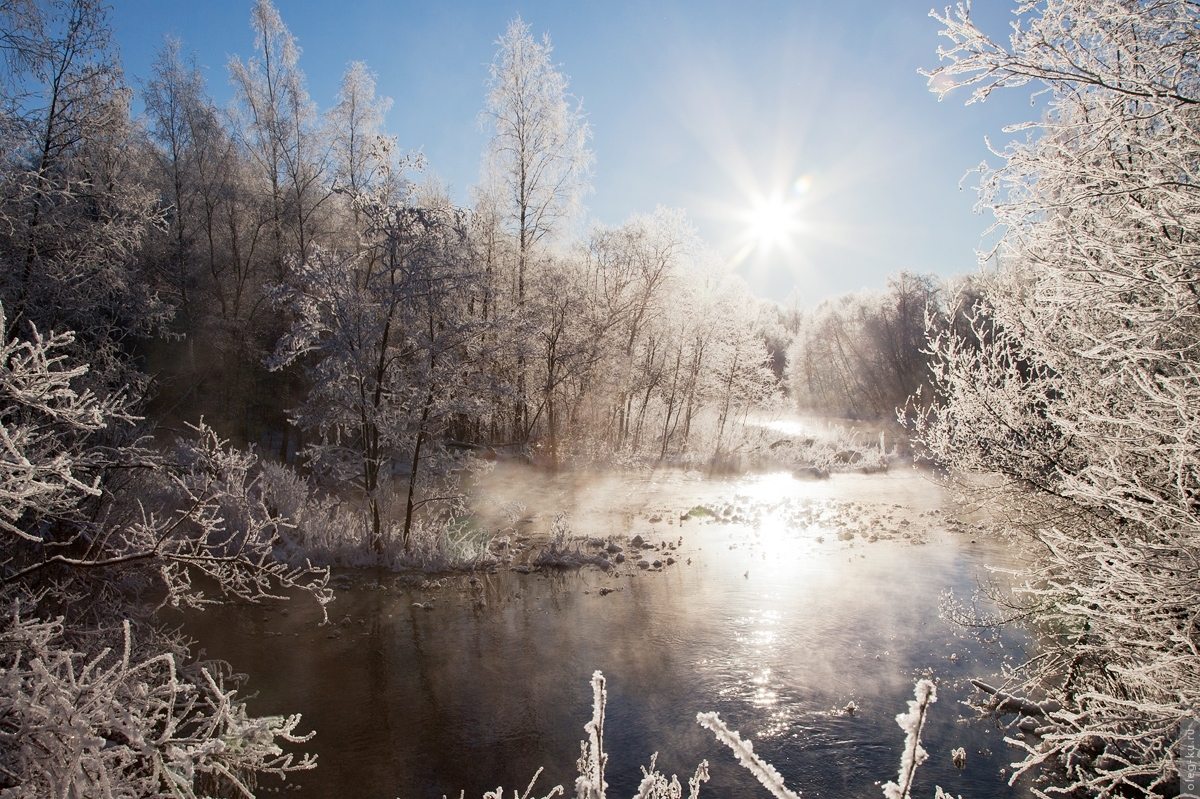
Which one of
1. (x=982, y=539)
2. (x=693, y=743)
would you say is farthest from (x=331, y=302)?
(x=982, y=539)

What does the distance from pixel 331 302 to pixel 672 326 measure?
15627 mm

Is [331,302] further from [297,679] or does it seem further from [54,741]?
[54,741]

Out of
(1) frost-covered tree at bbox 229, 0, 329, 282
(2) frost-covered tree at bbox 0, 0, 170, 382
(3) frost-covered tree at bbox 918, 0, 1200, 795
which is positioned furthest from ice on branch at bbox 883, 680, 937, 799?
(1) frost-covered tree at bbox 229, 0, 329, 282

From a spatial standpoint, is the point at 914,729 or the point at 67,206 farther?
the point at 67,206

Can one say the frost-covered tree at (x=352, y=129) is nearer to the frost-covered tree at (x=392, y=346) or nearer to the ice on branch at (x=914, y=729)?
the frost-covered tree at (x=392, y=346)

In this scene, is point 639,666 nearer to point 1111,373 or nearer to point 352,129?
point 1111,373

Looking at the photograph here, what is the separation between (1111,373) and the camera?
14.2 ft

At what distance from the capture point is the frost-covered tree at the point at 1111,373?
301 centimetres

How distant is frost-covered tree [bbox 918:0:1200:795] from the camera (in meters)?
3.01

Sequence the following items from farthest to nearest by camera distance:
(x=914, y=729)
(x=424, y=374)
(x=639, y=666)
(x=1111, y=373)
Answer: (x=424, y=374) → (x=639, y=666) → (x=1111, y=373) → (x=914, y=729)

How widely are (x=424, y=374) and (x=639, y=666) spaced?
16.8 ft

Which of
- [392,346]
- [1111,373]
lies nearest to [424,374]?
[392,346]

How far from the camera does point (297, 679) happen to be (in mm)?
6355

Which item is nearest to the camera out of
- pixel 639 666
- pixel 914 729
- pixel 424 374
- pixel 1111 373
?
pixel 914 729
